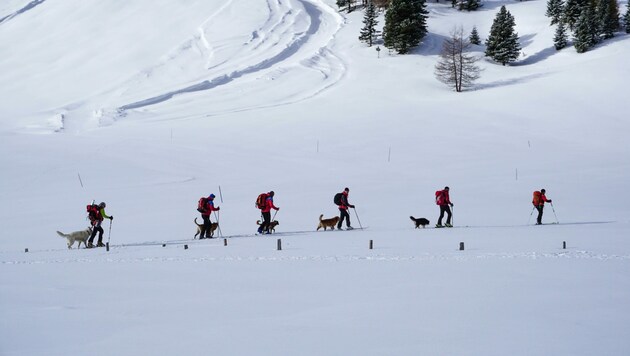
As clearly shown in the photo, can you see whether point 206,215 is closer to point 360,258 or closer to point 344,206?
point 344,206

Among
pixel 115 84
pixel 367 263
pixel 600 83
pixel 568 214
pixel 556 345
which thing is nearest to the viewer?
pixel 556 345

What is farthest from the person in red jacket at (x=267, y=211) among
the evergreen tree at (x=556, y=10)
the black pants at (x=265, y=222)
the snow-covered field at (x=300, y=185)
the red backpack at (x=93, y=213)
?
the evergreen tree at (x=556, y=10)

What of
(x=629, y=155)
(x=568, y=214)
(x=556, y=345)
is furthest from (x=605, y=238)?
(x=629, y=155)

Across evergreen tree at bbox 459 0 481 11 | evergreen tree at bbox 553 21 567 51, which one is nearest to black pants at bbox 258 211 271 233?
evergreen tree at bbox 553 21 567 51

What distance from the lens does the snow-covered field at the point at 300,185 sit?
6.46m

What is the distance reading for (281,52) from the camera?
2339 inches

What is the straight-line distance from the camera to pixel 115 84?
5094cm

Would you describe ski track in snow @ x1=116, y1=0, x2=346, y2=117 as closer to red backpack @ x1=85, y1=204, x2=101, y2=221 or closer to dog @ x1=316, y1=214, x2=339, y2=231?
dog @ x1=316, y1=214, x2=339, y2=231

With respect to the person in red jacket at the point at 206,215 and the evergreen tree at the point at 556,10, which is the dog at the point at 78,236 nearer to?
the person in red jacket at the point at 206,215

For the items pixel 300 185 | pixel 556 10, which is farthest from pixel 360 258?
pixel 556 10

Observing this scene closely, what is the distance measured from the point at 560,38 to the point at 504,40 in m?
6.85

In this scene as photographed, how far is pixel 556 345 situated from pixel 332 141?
28.2 meters

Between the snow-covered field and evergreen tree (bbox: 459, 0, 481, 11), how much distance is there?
11.9ft

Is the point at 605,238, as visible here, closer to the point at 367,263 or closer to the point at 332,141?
the point at 367,263
